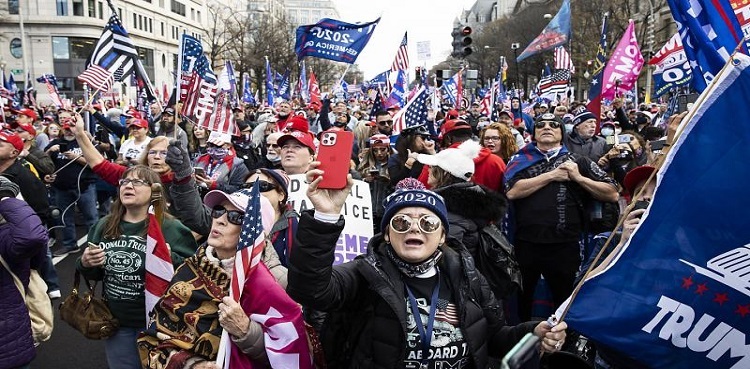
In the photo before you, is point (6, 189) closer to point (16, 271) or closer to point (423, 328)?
point (16, 271)

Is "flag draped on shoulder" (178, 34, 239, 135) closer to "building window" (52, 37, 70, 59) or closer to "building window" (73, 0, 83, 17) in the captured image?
"building window" (52, 37, 70, 59)

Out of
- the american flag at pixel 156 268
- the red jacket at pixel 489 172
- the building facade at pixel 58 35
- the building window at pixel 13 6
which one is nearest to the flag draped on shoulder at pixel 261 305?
the american flag at pixel 156 268

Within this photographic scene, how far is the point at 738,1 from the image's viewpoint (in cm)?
369

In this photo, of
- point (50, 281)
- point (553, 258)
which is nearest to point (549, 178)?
point (553, 258)

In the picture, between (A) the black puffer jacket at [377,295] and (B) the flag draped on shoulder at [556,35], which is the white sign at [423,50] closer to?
(B) the flag draped on shoulder at [556,35]

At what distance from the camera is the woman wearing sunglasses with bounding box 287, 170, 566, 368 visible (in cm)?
252

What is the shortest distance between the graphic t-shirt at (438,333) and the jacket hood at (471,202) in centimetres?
137

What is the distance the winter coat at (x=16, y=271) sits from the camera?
11.3 feet

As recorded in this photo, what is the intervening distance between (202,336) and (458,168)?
2.19 metres

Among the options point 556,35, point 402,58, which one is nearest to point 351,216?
point 402,58

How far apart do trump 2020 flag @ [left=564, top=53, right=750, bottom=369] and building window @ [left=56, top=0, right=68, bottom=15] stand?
69.7 m

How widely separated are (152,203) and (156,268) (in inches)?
21.5

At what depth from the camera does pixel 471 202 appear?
4.16 m

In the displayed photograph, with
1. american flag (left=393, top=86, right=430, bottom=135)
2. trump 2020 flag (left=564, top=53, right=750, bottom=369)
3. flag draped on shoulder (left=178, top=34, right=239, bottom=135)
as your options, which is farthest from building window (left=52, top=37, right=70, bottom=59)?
trump 2020 flag (left=564, top=53, right=750, bottom=369)
